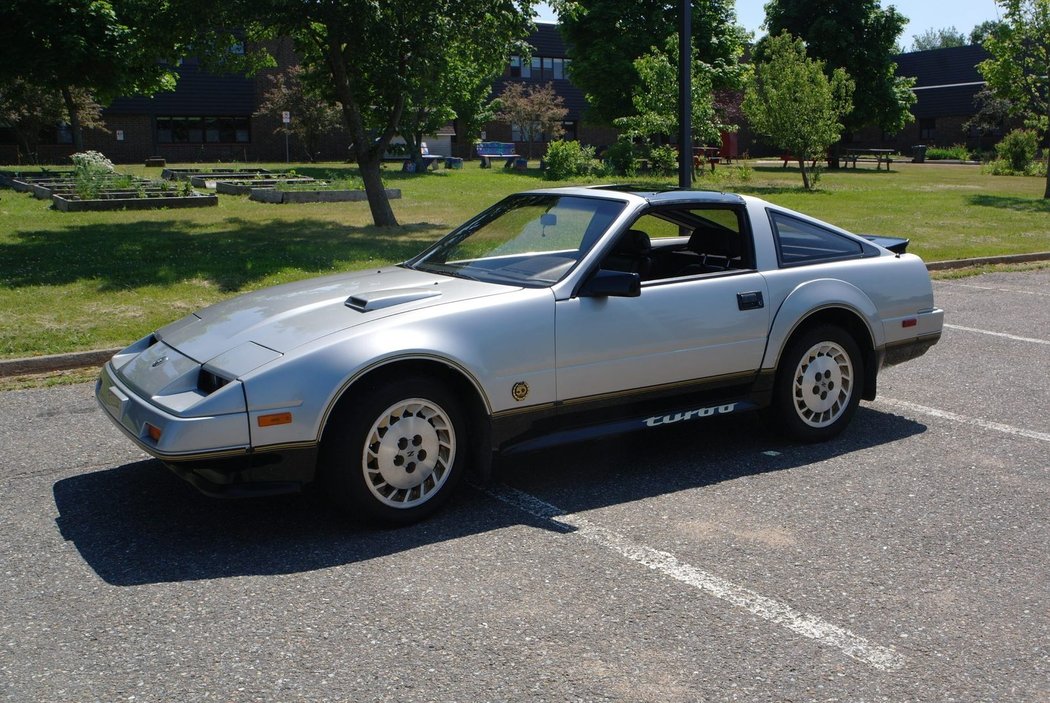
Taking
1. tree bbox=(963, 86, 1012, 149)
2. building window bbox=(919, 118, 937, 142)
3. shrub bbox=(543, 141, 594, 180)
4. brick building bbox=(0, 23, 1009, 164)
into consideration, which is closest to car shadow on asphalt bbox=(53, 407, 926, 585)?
shrub bbox=(543, 141, 594, 180)

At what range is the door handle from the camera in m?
6.02

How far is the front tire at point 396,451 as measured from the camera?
476 cm

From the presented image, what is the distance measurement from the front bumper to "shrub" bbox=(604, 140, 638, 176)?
1280 inches

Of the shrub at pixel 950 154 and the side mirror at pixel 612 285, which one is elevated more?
the shrub at pixel 950 154

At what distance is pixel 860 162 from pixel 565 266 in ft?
196

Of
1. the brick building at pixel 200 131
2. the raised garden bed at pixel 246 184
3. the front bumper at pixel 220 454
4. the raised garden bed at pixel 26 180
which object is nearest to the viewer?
the front bumper at pixel 220 454

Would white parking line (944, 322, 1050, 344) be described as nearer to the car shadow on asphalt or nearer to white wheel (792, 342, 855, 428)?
the car shadow on asphalt

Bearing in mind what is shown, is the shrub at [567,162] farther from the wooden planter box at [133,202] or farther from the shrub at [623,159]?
the wooden planter box at [133,202]

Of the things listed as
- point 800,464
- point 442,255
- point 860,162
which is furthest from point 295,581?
point 860,162

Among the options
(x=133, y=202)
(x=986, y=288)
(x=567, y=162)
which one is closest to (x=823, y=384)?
(x=986, y=288)

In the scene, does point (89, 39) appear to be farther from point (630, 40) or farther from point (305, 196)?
point (630, 40)

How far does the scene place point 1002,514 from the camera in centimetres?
520

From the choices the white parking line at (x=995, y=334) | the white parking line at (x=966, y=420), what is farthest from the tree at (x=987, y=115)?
the white parking line at (x=966, y=420)

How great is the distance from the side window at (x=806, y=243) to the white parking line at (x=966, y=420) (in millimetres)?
1303
